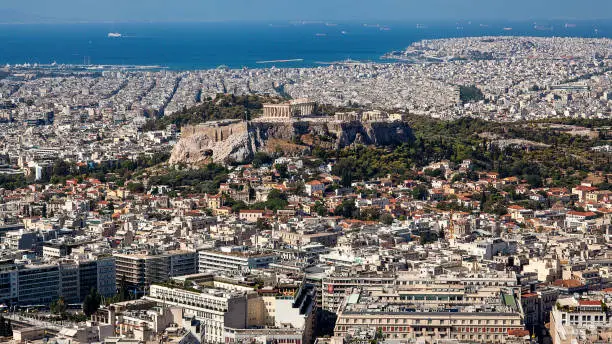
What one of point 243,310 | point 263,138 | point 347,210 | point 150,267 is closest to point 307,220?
point 347,210

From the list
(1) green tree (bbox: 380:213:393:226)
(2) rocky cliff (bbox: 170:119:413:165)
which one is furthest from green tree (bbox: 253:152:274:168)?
(1) green tree (bbox: 380:213:393:226)

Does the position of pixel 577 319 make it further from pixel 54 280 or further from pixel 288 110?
pixel 288 110

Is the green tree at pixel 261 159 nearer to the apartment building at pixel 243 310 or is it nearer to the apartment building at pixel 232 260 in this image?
the apartment building at pixel 232 260

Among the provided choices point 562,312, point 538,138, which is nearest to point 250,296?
point 562,312

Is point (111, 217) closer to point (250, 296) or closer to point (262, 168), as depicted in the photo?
point (262, 168)

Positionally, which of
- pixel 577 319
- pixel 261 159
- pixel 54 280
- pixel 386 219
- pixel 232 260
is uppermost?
pixel 577 319

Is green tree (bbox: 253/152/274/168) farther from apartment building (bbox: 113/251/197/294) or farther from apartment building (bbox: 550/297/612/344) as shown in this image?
apartment building (bbox: 550/297/612/344)

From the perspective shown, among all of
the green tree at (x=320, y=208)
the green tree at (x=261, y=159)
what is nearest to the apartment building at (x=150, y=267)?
A: the green tree at (x=320, y=208)
